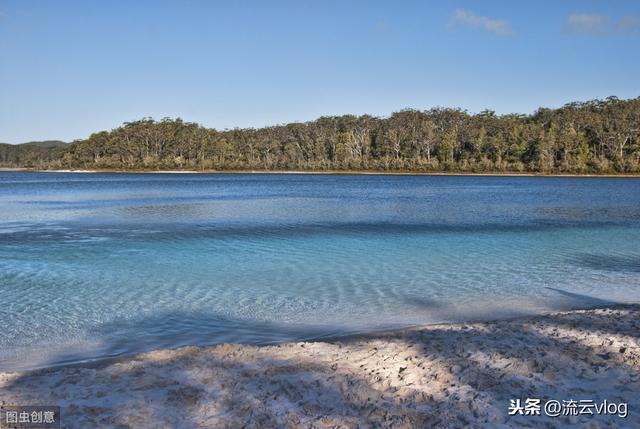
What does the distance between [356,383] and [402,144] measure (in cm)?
11777

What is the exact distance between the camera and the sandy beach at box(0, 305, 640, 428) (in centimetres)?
476

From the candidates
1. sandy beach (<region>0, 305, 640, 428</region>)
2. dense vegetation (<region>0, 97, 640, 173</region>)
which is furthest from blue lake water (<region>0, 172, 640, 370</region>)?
dense vegetation (<region>0, 97, 640, 173</region>)

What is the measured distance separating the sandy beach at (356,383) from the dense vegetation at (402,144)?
96187mm

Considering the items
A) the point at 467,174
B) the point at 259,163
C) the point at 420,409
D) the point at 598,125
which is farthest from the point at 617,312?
the point at 259,163

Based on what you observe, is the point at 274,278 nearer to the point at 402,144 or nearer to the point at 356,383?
the point at 356,383

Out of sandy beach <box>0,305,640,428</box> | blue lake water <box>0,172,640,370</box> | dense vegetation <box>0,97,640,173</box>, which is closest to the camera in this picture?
sandy beach <box>0,305,640,428</box>

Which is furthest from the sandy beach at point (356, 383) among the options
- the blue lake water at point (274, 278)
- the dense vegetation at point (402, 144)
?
the dense vegetation at point (402, 144)

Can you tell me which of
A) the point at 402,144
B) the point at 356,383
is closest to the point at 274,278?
the point at 356,383

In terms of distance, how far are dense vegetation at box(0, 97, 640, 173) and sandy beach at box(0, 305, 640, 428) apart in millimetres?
96187

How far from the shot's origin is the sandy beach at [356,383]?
476cm

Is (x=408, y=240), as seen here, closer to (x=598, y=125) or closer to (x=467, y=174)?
(x=467, y=174)

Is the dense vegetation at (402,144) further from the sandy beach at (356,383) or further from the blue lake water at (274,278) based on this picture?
the sandy beach at (356,383)

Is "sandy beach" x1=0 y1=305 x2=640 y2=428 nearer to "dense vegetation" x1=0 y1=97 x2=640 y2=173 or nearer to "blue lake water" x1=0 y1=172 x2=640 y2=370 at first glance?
"blue lake water" x1=0 y1=172 x2=640 y2=370

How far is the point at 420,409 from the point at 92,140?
160 meters
